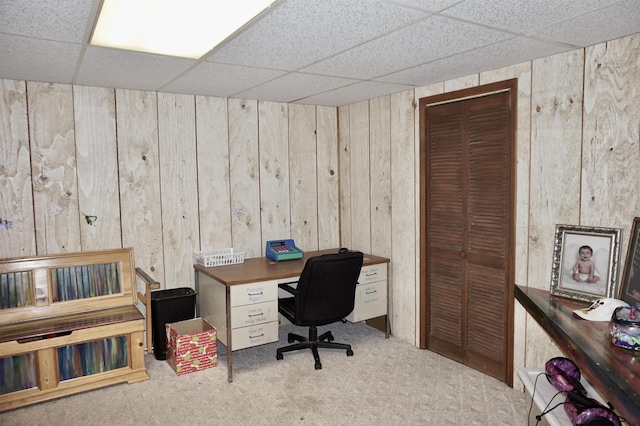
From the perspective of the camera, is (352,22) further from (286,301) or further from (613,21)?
(286,301)

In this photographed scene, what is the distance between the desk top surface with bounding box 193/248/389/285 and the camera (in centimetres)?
323

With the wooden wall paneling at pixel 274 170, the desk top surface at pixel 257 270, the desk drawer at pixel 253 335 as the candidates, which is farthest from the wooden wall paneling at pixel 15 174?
the wooden wall paneling at pixel 274 170

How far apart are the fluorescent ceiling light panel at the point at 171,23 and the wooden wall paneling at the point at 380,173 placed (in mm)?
1862

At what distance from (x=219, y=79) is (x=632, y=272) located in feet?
9.00

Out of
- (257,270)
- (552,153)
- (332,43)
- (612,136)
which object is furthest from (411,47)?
(257,270)

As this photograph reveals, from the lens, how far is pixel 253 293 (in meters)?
3.23

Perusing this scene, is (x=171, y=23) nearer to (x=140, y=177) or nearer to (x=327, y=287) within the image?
(x=140, y=177)

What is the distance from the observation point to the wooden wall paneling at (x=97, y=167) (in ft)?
11.0

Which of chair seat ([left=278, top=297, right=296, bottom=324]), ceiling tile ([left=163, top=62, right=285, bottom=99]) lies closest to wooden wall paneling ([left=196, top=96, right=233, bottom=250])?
ceiling tile ([left=163, top=62, right=285, bottom=99])

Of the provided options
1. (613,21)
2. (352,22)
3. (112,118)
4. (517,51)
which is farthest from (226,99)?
(613,21)

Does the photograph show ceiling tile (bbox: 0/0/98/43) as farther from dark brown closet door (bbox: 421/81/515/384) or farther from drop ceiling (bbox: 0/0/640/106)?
dark brown closet door (bbox: 421/81/515/384)

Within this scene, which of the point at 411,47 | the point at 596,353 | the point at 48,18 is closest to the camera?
the point at 596,353

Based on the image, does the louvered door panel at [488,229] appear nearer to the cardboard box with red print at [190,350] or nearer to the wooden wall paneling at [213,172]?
the cardboard box with red print at [190,350]

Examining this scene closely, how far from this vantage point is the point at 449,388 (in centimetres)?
299
